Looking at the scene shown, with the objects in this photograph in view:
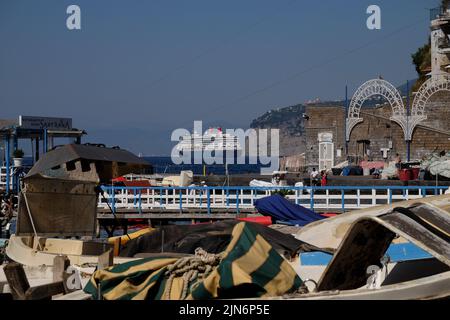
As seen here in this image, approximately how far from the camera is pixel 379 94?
54.4 meters

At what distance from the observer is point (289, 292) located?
8.21 meters

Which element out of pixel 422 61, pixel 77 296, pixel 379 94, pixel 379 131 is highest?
pixel 422 61

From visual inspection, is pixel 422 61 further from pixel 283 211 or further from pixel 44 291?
pixel 44 291

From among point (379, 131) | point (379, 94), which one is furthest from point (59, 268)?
point (379, 131)

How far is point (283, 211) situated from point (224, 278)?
1258cm

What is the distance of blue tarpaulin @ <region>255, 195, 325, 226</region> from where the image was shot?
20.4 metres

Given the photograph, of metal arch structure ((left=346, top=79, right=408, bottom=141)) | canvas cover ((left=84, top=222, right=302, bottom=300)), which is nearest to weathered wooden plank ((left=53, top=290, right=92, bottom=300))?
canvas cover ((left=84, top=222, right=302, bottom=300))

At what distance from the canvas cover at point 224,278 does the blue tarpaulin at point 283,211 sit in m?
11.7

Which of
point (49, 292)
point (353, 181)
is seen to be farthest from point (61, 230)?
point (353, 181)

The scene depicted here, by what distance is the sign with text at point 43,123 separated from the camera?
37556 millimetres

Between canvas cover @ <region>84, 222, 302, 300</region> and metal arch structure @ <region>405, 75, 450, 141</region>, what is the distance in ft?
143

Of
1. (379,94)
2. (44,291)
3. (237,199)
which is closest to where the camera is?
(44,291)

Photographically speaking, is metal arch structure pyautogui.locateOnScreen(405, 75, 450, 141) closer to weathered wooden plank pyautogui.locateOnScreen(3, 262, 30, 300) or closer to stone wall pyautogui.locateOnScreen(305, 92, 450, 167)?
stone wall pyautogui.locateOnScreen(305, 92, 450, 167)

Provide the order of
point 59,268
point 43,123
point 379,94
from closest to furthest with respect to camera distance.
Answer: point 59,268
point 43,123
point 379,94
